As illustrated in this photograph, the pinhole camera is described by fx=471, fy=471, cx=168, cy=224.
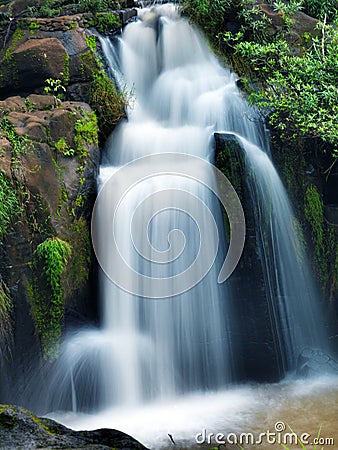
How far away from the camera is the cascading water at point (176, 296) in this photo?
5133 millimetres

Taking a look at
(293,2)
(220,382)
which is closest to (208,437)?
(220,382)

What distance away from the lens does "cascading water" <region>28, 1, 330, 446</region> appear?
16.8ft

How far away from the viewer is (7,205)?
15.5 feet

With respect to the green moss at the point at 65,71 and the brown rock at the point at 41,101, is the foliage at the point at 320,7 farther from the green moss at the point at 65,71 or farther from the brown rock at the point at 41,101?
the brown rock at the point at 41,101

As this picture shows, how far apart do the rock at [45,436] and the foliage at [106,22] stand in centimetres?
681

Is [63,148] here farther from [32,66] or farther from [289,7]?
[289,7]

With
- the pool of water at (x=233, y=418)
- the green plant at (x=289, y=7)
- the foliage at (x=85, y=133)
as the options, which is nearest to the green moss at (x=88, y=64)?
the foliage at (x=85, y=133)

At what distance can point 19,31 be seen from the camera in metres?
7.48

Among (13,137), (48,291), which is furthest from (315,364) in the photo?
(13,137)

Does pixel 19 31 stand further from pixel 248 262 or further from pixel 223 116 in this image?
pixel 248 262

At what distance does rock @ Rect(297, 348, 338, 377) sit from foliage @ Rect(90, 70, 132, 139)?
13.4 ft

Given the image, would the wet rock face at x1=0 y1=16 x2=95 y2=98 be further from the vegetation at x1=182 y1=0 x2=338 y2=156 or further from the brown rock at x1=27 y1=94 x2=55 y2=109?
the vegetation at x1=182 y1=0 x2=338 y2=156

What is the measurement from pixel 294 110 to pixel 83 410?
4551mm

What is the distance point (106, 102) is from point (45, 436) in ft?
17.0
